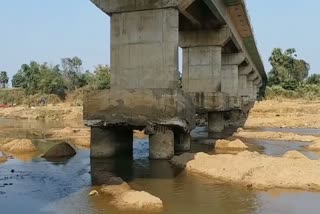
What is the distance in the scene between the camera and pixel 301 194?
501 inches

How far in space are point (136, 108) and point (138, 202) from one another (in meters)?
6.49

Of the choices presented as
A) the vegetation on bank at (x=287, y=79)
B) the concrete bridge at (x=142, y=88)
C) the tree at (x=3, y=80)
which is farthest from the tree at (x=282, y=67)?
the tree at (x=3, y=80)

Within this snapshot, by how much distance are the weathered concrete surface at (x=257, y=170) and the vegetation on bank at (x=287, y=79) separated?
192 feet

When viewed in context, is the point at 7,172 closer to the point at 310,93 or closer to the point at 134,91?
the point at 134,91

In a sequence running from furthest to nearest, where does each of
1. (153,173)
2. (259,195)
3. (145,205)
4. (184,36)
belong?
(184,36)
(153,173)
(259,195)
(145,205)

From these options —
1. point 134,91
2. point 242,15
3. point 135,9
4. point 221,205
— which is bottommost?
point 221,205

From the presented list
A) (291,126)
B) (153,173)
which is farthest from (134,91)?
(291,126)

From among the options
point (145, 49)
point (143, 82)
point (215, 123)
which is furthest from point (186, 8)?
point (215, 123)

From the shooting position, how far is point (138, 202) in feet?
37.0

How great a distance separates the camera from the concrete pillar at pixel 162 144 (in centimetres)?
1786

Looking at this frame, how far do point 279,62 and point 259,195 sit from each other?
247 ft

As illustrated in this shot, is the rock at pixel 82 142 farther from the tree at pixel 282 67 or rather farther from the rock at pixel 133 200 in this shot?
the tree at pixel 282 67

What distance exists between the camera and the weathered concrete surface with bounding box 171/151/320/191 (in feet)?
44.9

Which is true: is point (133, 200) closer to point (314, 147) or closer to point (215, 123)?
point (314, 147)
